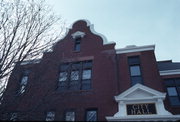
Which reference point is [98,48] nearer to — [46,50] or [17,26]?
[46,50]

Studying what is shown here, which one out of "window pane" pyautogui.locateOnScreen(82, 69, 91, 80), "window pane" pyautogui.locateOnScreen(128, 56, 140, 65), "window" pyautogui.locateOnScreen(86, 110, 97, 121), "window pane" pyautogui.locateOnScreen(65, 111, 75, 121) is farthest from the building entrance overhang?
"window pane" pyautogui.locateOnScreen(82, 69, 91, 80)

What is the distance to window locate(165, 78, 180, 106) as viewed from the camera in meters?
13.7

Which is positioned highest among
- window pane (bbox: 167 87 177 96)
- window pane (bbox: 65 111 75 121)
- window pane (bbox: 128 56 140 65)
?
window pane (bbox: 128 56 140 65)

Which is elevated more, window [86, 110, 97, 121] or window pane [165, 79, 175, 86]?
window pane [165, 79, 175, 86]

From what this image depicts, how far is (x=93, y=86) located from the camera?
43.9 feet

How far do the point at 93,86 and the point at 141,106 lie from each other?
384cm

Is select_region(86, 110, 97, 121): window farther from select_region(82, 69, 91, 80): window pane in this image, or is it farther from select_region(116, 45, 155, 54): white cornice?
select_region(116, 45, 155, 54): white cornice

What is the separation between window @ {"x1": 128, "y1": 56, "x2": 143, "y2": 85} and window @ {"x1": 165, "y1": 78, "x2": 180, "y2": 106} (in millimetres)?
3129

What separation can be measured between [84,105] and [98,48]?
17.7 ft

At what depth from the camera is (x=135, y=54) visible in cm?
1448

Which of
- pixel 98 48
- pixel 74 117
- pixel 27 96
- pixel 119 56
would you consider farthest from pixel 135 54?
pixel 27 96

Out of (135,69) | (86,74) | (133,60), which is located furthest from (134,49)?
(86,74)

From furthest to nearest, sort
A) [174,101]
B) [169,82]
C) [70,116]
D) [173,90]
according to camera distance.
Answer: [169,82], [173,90], [174,101], [70,116]

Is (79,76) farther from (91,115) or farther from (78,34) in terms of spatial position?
(78,34)
